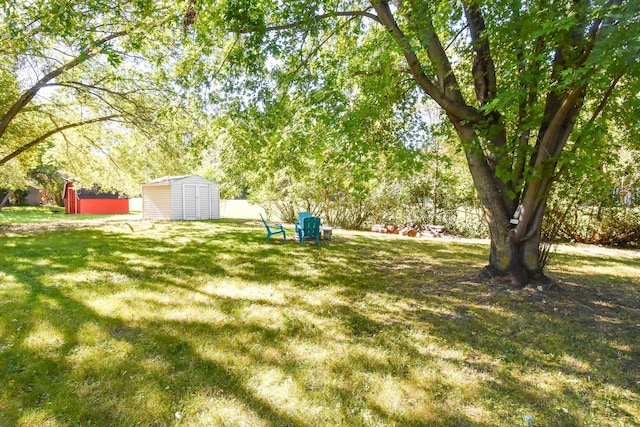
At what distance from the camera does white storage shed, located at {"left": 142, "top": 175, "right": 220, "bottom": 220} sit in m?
18.3

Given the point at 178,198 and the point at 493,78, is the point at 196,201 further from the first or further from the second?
the point at 493,78

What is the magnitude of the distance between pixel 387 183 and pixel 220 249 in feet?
27.1

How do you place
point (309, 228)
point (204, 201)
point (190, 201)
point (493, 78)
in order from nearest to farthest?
point (493, 78) → point (309, 228) → point (190, 201) → point (204, 201)

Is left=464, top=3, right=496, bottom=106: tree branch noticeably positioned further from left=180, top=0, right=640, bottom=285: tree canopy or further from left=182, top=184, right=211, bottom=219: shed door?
left=182, top=184, right=211, bottom=219: shed door

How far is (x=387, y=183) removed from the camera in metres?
14.0

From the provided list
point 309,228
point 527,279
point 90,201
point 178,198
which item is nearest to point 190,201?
point 178,198

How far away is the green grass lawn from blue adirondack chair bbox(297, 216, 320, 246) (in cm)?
358

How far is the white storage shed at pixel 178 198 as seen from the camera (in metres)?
18.3

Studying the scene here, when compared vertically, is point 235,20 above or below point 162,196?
above

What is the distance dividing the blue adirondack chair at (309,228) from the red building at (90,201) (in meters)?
20.5

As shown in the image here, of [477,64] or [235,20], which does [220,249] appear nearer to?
[235,20]

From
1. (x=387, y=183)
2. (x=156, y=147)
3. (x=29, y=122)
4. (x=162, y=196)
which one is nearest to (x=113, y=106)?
(x=156, y=147)

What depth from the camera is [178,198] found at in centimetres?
1850

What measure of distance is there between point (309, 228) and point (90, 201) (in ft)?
74.0
